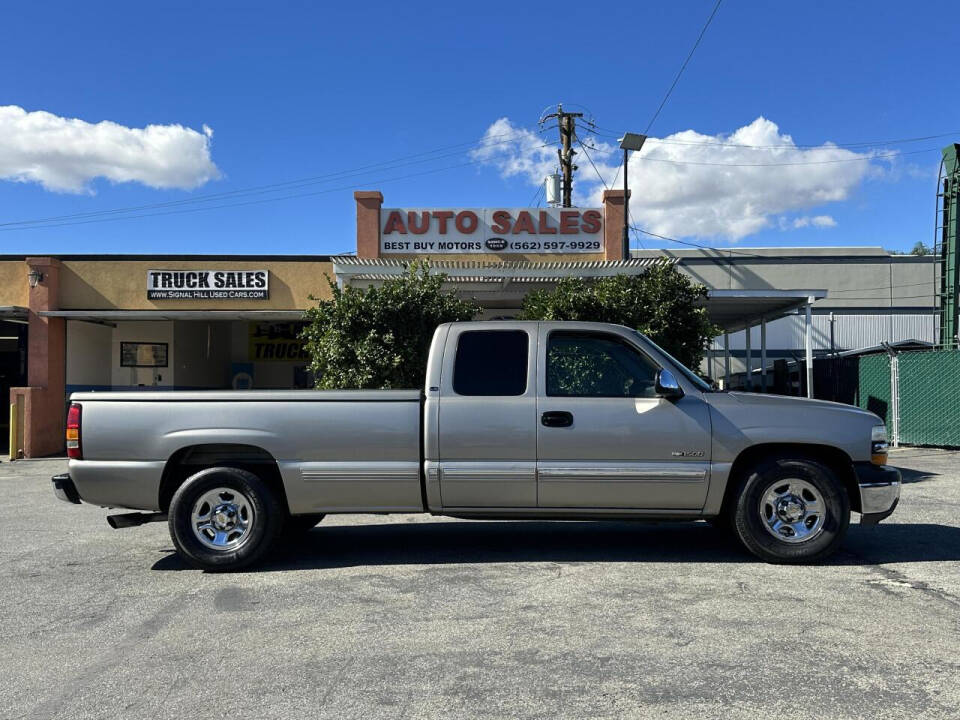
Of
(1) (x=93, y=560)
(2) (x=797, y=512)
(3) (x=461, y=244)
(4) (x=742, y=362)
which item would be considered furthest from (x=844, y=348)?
(1) (x=93, y=560)

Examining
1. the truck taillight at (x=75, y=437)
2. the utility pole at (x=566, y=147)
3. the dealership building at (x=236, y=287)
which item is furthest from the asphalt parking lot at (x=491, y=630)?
the utility pole at (x=566, y=147)

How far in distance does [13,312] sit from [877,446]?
54.7 ft

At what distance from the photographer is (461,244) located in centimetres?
1738

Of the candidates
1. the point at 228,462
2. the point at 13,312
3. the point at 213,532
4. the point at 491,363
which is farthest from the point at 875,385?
the point at 13,312

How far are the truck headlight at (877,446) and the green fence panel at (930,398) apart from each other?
996 cm

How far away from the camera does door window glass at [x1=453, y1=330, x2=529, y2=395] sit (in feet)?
20.2

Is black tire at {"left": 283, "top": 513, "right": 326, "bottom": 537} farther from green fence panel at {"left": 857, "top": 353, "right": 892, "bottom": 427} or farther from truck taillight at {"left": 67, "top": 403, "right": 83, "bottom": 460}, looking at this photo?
green fence panel at {"left": 857, "top": 353, "right": 892, "bottom": 427}

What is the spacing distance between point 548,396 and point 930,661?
2974 mm

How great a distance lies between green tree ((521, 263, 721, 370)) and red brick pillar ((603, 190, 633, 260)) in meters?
5.70

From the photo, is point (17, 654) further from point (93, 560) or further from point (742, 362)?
point (742, 362)

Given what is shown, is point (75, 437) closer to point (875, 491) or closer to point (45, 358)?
point (875, 491)

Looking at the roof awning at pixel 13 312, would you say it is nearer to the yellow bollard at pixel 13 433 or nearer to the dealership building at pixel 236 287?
the dealership building at pixel 236 287

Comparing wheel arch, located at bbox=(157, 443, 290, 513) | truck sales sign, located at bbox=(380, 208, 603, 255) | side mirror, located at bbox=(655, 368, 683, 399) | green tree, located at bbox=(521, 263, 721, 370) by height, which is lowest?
wheel arch, located at bbox=(157, 443, 290, 513)

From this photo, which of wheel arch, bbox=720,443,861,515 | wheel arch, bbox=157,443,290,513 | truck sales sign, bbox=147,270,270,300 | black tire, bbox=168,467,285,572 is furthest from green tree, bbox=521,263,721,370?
truck sales sign, bbox=147,270,270,300
